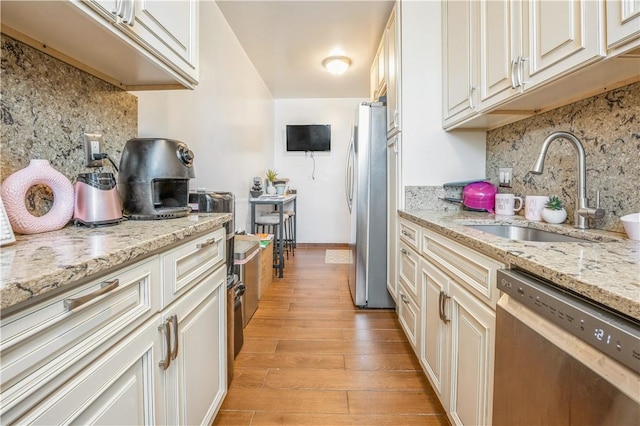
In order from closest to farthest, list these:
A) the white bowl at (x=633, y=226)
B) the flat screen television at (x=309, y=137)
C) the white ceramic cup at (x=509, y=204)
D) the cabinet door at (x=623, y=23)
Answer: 1. the cabinet door at (x=623, y=23)
2. the white bowl at (x=633, y=226)
3. the white ceramic cup at (x=509, y=204)
4. the flat screen television at (x=309, y=137)

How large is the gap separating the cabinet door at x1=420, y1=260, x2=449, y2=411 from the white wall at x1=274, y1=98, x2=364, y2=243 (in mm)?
3865

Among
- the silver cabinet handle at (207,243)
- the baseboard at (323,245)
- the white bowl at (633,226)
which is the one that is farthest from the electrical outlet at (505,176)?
the baseboard at (323,245)

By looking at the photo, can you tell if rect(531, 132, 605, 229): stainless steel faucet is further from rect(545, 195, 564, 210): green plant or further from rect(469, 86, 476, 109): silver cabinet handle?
rect(469, 86, 476, 109): silver cabinet handle

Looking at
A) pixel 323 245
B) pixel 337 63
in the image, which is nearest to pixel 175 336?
pixel 337 63

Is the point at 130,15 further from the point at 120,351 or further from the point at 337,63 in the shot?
the point at 337,63

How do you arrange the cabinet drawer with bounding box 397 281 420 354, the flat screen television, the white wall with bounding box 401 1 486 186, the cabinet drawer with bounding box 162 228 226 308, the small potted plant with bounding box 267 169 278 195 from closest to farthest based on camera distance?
the cabinet drawer with bounding box 162 228 226 308 < the cabinet drawer with bounding box 397 281 420 354 < the white wall with bounding box 401 1 486 186 < the small potted plant with bounding box 267 169 278 195 < the flat screen television

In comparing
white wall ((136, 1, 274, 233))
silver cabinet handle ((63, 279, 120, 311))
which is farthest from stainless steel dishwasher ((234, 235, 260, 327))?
silver cabinet handle ((63, 279, 120, 311))

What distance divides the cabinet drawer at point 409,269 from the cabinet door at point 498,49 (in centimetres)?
86

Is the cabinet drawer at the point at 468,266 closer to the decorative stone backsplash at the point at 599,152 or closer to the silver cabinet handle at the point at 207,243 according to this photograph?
the decorative stone backsplash at the point at 599,152

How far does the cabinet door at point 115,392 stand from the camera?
56 centimetres

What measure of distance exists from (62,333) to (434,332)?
4.36 feet

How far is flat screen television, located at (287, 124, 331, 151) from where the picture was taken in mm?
5328

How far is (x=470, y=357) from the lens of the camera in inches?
42.9

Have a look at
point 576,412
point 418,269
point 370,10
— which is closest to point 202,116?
point 370,10
